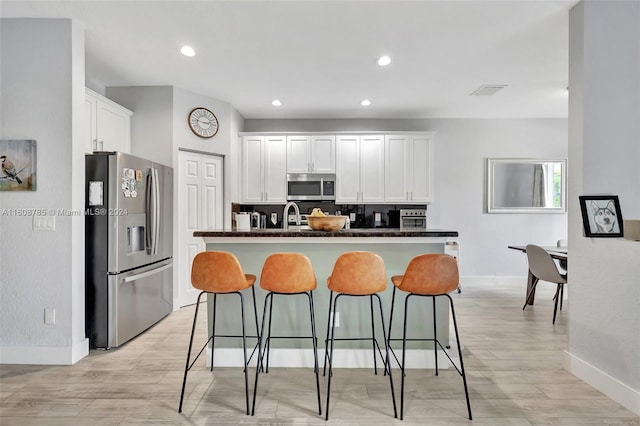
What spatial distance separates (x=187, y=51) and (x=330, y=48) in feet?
4.38

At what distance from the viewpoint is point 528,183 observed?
562 centimetres

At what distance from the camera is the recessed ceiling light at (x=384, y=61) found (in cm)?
341

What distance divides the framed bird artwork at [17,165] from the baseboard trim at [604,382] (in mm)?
4299

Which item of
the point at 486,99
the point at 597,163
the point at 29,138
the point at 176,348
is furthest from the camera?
the point at 486,99

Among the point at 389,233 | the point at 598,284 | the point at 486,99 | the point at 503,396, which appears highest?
the point at 486,99

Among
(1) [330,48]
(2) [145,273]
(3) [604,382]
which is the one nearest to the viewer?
(3) [604,382]

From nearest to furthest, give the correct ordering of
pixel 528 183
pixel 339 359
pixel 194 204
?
pixel 339 359, pixel 194 204, pixel 528 183

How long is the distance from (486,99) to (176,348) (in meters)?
4.69

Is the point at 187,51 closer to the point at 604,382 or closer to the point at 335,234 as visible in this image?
the point at 335,234

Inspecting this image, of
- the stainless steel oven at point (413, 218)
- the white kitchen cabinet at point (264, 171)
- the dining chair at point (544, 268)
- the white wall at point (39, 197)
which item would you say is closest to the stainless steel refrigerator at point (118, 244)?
the white wall at point (39, 197)

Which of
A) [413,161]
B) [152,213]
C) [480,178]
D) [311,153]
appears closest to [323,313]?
[152,213]

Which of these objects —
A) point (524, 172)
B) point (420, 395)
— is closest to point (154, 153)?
point (420, 395)

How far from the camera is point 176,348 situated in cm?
309

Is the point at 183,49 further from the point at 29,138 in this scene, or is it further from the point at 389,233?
the point at 389,233
